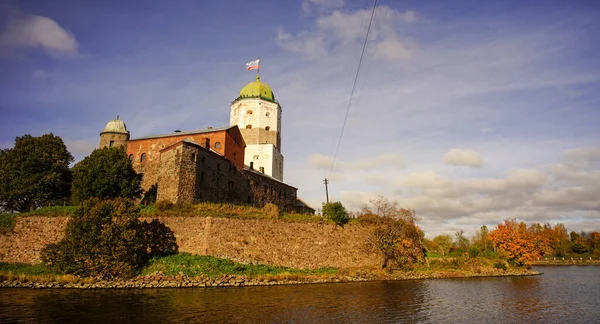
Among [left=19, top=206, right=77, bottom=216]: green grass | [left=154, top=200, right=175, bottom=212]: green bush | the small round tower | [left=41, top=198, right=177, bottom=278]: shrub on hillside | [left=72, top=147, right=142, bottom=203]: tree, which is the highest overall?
the small round tower

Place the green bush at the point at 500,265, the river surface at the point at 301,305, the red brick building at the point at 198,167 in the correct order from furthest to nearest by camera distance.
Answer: the green bush at the point at 500,265 < the red brick building at the point at 198,167 < the river surface at the point at 301,305

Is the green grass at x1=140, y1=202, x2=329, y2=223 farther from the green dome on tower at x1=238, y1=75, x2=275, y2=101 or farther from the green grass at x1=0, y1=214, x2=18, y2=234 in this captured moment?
the green dome on tower at x1=238, y1=75, x2=275, y2=101

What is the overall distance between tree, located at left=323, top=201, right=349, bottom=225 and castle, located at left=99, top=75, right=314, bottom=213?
10486 millimetres

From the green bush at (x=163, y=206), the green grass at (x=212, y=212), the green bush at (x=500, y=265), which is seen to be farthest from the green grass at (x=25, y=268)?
the green bush at (x=500, y=265)

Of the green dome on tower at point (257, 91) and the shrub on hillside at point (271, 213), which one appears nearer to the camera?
the shrub on hillside at point (271, 213)

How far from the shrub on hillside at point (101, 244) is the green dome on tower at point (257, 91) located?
31.7 m

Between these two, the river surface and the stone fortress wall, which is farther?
the stone fortress wall

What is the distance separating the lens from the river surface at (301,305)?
15219 mm

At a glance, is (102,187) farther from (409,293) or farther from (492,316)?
(492,316)

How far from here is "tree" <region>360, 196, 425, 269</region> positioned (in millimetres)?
33031

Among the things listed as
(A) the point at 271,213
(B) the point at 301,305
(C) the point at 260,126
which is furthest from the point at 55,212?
(C) the point at 260,126

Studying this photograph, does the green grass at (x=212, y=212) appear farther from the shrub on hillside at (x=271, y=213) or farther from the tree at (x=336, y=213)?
the tree at (x=336, y=213)

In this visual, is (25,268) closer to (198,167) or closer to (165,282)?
(165,282)

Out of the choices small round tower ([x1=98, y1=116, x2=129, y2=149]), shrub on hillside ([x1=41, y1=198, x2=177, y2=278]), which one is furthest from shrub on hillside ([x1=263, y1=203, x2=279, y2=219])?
small round tower ([x1=98, y1=116, x2=129, y2=149])
